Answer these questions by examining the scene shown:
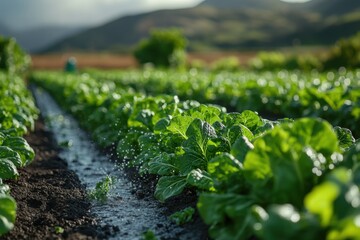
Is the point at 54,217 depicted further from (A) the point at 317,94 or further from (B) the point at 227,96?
(B) the point at 227,96

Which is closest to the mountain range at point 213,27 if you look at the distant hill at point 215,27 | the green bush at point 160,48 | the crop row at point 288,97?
the distant hill at point 215,27

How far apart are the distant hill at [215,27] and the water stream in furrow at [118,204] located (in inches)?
5128

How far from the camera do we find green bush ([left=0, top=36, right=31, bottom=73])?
131 ft

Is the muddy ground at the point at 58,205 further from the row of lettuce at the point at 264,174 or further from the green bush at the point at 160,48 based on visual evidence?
the green bush at the point at 160,48

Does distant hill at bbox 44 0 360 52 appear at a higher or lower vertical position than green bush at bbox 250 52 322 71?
lower

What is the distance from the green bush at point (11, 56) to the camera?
3984cm

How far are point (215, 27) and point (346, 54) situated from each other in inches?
5453

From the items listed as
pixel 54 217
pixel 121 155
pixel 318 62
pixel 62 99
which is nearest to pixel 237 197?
pixel 54 217

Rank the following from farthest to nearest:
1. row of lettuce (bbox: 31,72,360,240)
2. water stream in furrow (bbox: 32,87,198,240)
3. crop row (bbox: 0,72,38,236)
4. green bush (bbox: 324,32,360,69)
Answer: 1. green bush (bbox: 324,32,360,69)
2. water stream in furrow (bbox: 32,87,198,240)
3. crop row (bbox: 0,72,38,236)
4. row of lettuce (bbox: 31,72,360,240)

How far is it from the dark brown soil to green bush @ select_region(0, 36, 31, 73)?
1360 inches

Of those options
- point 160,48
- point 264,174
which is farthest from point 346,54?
point 264,174

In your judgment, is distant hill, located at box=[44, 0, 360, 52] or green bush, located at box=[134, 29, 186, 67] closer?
green bush, located at box=[134, 29, 186, 67]

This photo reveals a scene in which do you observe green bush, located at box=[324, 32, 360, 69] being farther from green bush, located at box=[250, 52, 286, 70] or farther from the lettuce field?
the lettuce field

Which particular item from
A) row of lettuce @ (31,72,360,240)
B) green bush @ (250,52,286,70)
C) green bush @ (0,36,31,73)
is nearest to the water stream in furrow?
row of lettuce @ (31,72,360,240)
